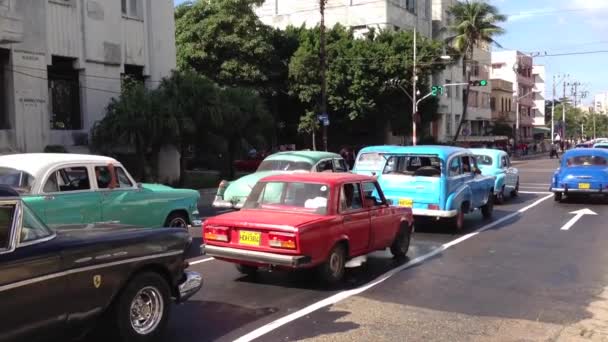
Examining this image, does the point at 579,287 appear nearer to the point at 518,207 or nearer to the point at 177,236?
→ the point at 177,236

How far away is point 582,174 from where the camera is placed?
59.0ft

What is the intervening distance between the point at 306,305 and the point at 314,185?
70.0 inches

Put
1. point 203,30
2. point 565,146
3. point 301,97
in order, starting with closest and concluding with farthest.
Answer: point 203,30, point 301,97, point 565,146

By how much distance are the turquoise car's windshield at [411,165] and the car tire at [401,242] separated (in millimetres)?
3080

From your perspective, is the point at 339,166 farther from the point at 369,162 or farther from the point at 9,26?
the point at 9,26

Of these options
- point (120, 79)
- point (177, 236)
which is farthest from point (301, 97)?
point (177, 236)

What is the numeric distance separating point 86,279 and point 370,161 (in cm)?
1028

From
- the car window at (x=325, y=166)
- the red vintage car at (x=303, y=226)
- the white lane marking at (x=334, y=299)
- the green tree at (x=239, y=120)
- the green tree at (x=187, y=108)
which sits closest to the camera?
the white lane marking at (x=334, y=299)

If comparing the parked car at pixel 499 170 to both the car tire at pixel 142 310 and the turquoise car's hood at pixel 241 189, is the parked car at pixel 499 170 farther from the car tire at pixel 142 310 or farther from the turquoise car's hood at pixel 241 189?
the car tire at pixel 142 310

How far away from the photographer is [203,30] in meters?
35.1

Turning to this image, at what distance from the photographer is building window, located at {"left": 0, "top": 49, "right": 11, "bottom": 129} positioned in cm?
2066

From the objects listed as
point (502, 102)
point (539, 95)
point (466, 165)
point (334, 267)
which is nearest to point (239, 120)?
point (466, 165)

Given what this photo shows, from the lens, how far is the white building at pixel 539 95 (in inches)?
4358

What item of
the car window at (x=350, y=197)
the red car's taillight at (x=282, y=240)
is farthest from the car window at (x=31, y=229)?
the car window at (x=350, y=197)
